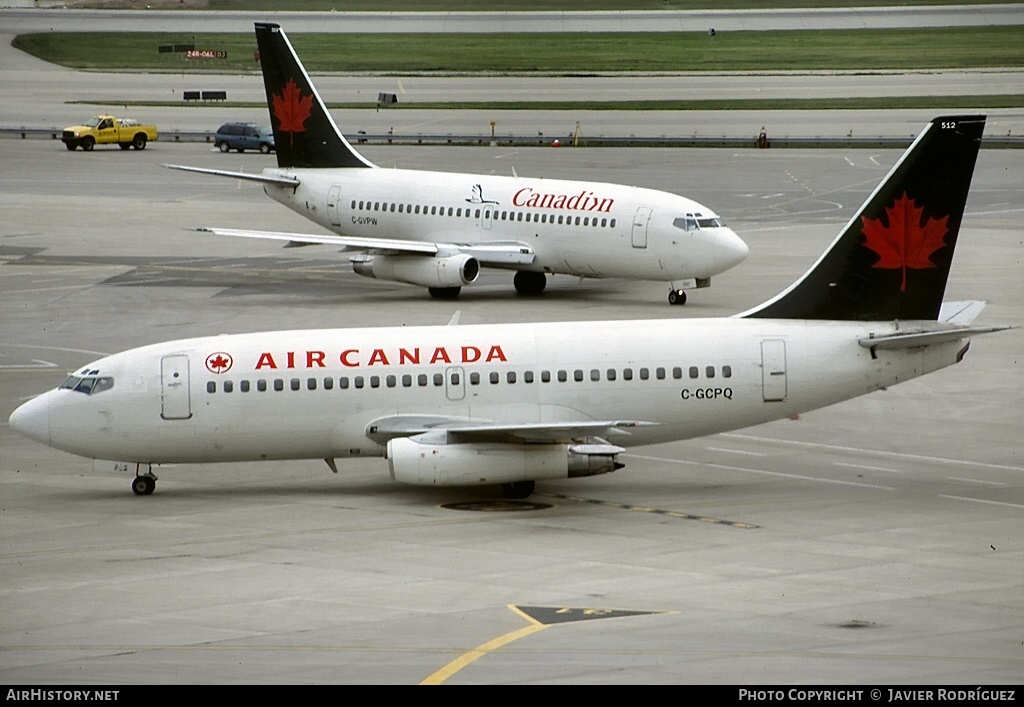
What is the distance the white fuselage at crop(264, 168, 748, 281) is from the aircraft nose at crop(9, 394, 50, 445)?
27766mm

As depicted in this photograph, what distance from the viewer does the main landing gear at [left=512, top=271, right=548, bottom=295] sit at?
211 feet

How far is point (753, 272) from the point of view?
223ft

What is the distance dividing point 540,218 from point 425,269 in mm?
4859

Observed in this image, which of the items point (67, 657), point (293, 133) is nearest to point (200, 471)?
point (67, 657)

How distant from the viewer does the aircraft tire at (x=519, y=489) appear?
36688 millimetres

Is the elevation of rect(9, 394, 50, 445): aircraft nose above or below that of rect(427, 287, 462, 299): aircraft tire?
below

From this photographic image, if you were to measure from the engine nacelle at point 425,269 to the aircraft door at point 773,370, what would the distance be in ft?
86.3

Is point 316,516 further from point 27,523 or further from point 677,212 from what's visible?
point 677,212

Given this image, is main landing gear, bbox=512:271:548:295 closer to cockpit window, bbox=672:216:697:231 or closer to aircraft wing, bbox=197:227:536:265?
aircraft wing, bbox=197:227:536:265

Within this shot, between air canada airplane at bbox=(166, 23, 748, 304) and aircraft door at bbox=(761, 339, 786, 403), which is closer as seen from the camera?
aircraft door at bbox=(761, 339, 786, 403)

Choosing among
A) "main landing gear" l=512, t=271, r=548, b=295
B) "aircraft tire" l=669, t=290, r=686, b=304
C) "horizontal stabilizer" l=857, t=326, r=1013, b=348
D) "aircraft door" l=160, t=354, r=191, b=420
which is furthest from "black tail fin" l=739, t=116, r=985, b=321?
"main landing gear" l=512, t=271, r=548, b=295

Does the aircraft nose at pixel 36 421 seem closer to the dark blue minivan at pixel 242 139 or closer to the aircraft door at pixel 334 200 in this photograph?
the aircraft door at pixel 334 200

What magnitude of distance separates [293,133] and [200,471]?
30.0 meters

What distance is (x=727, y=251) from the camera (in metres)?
60.1
